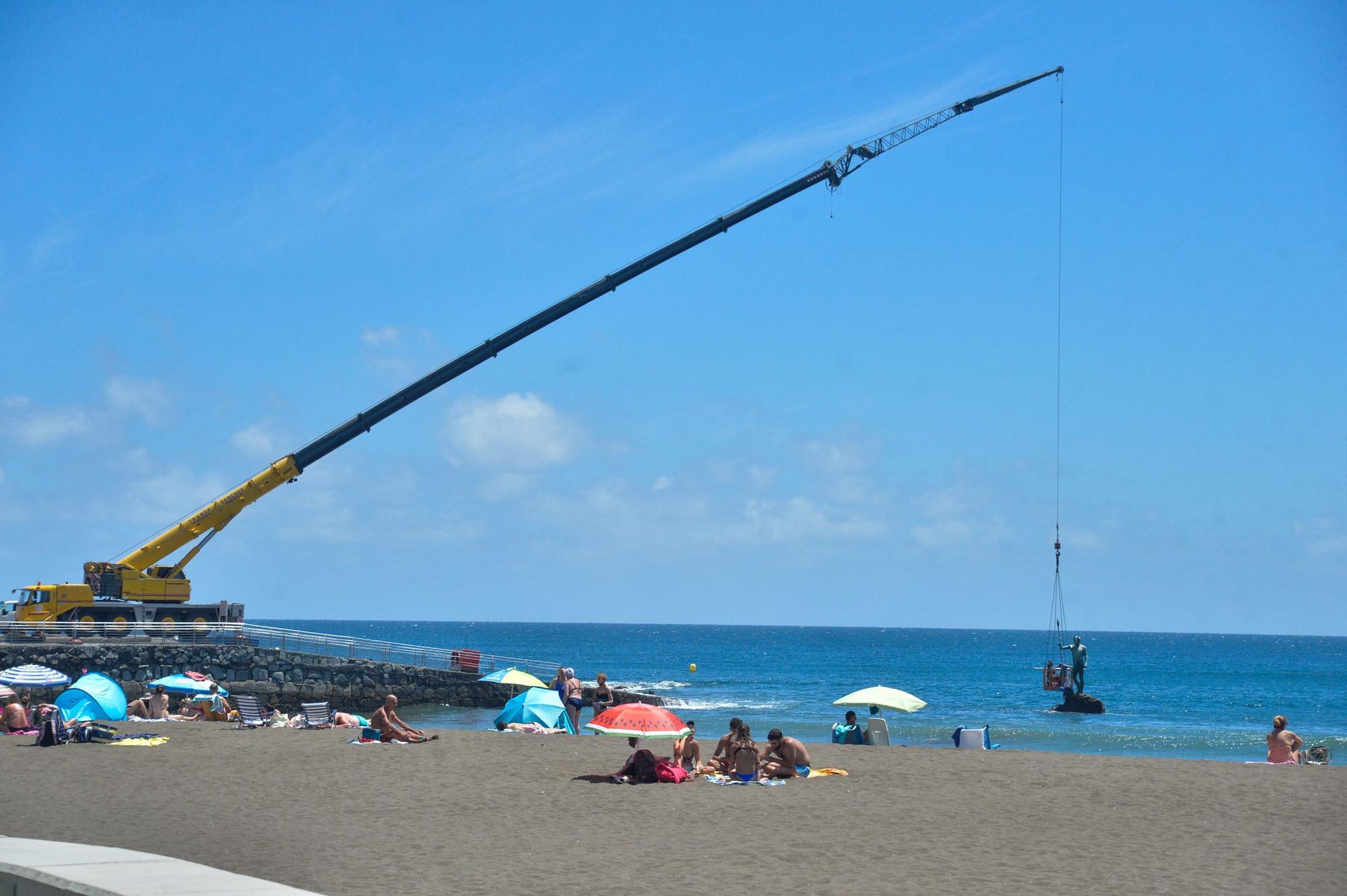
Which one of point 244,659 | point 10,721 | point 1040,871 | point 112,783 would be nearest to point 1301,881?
point 1040,871

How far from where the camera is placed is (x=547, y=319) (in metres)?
38.8

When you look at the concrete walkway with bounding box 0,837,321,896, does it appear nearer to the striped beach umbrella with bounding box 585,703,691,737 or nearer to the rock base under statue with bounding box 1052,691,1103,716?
the striped beach umbrella with bounding box 585,703,691,737

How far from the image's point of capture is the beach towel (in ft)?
56.5

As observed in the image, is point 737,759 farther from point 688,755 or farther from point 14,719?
point 14,719

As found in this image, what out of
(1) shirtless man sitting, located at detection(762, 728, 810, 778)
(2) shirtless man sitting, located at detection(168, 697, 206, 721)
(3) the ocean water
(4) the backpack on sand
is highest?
(1) shirtless man sitting, located at detection(762, 728, 810, 778)

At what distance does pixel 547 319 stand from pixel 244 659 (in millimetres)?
15669

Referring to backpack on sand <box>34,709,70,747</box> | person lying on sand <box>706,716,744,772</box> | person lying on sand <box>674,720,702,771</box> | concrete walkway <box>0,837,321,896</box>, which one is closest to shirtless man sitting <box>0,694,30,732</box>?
backpack on sand <box>34,709,70,747</box>

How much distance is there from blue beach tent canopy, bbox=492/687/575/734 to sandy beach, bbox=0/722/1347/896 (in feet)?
11.9

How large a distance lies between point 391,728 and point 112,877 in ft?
46.0

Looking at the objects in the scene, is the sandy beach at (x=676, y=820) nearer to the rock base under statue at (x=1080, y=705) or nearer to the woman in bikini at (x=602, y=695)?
the woman in bikini at (x=602, y=695)

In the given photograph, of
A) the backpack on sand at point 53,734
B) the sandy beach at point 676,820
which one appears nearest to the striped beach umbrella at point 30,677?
the backpack on sand at point 53,734

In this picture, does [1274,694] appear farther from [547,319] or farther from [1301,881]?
[1301,881]

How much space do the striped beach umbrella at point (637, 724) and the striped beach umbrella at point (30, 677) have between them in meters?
15.5

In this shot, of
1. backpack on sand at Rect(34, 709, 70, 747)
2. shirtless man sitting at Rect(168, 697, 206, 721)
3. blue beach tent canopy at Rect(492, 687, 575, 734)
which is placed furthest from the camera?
shirtless man sitting at Rect(168, 697, 206, 721)
